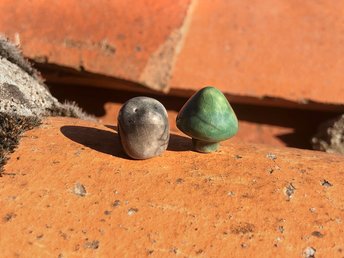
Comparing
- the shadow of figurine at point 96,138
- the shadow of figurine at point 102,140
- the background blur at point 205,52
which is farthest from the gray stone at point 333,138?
the shadow of figurine at point 96,138

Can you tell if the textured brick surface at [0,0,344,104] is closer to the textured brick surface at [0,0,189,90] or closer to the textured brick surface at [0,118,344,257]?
the textured brick surface at [0,0,189,90]

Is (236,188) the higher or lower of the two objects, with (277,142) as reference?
higher

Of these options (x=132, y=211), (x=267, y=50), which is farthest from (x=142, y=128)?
(x=267, y=50)

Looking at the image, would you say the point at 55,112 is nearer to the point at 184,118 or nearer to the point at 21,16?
the point at 184,118

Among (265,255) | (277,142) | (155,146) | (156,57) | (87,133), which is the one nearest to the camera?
(265,255)

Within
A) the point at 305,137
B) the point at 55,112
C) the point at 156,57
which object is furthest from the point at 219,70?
the point at 55,112

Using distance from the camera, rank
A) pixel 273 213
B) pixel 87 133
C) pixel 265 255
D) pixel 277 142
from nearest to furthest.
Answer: pixel 265 255 → pixel 273 213 → pixel 87 133 → pixel 277 142
